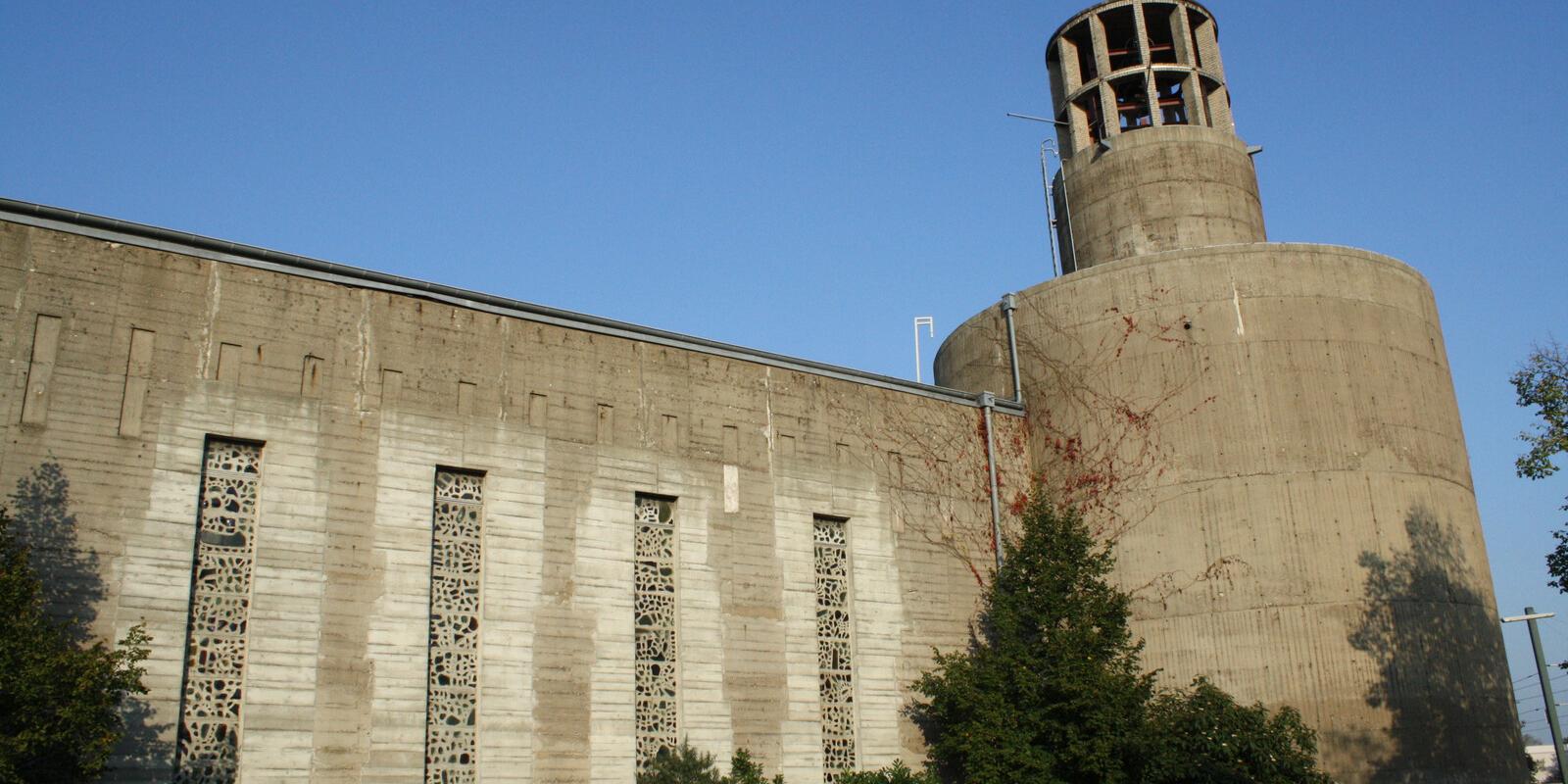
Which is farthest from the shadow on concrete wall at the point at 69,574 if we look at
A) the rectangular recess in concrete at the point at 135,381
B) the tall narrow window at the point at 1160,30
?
the tall narrow window at the point at 1160,30

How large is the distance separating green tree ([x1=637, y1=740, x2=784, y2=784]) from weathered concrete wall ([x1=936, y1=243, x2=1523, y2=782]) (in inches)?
311

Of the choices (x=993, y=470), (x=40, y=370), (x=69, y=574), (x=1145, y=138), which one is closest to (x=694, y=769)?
(x=69, y=574)

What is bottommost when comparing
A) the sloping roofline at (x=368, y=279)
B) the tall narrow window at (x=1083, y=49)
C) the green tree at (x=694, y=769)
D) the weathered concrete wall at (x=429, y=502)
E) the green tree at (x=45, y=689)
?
the green tree at (x=694, y=769)

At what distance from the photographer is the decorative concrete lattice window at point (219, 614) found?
1644cm

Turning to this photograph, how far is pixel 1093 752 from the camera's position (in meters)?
20.5

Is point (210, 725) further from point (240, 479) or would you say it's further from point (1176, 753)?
point (1176, 753)

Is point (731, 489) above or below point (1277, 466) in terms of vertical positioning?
below

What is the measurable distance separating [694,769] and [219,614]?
677 centimetres

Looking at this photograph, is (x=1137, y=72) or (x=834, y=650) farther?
(x=1137, y=72)

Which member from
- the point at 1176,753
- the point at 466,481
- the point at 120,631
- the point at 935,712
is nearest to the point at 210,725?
the point at 120,631

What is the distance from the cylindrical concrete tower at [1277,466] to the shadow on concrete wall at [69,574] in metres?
16.1

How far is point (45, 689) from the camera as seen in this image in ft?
44.6

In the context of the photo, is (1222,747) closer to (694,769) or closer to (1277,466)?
(1277,466)

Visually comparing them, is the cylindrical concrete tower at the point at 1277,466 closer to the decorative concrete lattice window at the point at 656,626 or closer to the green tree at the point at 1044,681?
the green tree at the point at 1044,681
